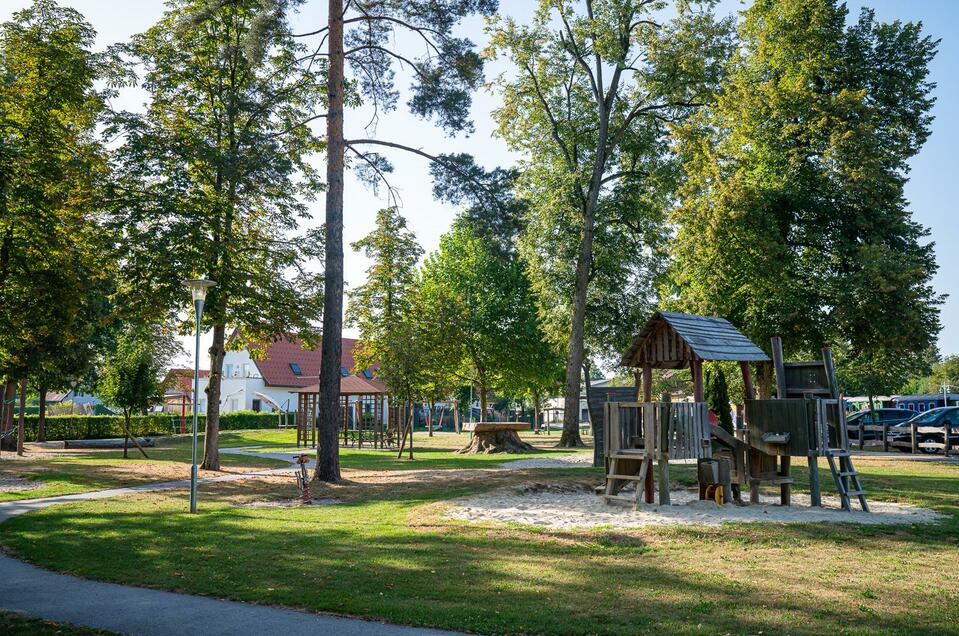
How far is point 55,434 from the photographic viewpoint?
123ft

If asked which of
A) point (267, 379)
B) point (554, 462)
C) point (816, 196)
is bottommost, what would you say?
point (554, 462)

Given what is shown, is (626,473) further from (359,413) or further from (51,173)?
(359,413)

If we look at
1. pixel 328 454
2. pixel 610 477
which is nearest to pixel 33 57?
pixel 328 454

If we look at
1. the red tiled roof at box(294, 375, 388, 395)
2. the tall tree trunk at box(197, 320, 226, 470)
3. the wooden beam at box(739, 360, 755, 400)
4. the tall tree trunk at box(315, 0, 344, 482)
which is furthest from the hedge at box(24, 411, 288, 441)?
the wooden beam at box(739, 360, 755, 400)

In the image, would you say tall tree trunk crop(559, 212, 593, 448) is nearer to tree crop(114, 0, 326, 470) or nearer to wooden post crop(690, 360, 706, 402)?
tree crop(114, 0, 326, 470)

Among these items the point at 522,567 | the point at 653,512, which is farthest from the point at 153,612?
the point at 653,512

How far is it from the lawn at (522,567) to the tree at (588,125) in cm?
1969

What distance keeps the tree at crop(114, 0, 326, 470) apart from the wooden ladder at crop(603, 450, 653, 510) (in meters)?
Result: 7.72

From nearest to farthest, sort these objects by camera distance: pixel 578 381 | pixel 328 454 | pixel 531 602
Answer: pixel 531 602 → pixel 328 454 → pixel 578 381

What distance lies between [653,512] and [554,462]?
10.8 meters

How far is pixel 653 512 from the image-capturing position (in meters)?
12.5

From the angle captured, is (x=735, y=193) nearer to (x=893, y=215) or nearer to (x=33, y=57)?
(x=893, y=215)

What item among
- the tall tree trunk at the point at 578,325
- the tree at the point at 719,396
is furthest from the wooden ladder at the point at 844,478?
the tall tree trunk at the point at 578,325

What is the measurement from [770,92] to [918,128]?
6.06 metres
